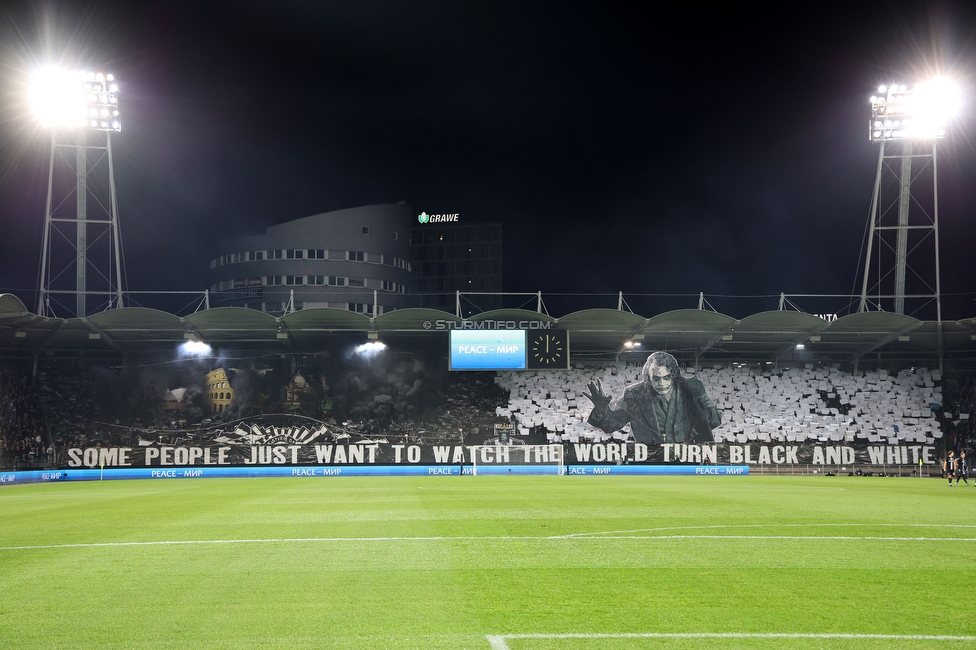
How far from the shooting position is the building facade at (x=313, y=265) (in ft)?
237

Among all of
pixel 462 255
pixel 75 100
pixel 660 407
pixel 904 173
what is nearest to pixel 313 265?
pixel 462 255

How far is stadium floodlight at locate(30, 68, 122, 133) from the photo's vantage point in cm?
3453

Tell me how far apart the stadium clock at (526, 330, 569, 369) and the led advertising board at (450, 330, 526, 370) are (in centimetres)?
51

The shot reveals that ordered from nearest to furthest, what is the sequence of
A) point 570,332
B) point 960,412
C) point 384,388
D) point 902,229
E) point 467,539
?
point 467,539 → point 902,229 → point 960,412 → point 570,332 → point 384,388

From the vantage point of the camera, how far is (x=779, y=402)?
1737 inches

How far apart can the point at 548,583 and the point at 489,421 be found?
36590 millimetres

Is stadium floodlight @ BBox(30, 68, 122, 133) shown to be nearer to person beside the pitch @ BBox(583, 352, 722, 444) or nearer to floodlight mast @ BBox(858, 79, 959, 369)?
person beside the pitch @ BBox(583, 352, 722, 444)

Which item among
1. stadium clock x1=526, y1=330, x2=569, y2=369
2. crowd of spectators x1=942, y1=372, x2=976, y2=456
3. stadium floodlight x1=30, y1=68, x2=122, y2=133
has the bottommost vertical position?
crowd of spectators x1=942, y1=372, x2=976, y2=456

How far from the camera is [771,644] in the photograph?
5051 millimetres

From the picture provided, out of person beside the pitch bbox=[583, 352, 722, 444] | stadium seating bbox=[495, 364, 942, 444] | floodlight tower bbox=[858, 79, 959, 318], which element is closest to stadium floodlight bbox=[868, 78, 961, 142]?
floodlight tower bbox=[858, 79, 959, 318]

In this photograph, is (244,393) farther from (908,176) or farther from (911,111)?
(911,111)

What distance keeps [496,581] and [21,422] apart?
133 ft

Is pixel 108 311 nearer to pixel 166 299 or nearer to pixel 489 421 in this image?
pixel 489 421

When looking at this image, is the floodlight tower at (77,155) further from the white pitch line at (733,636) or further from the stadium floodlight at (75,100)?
the white pitch line at (733,636)
